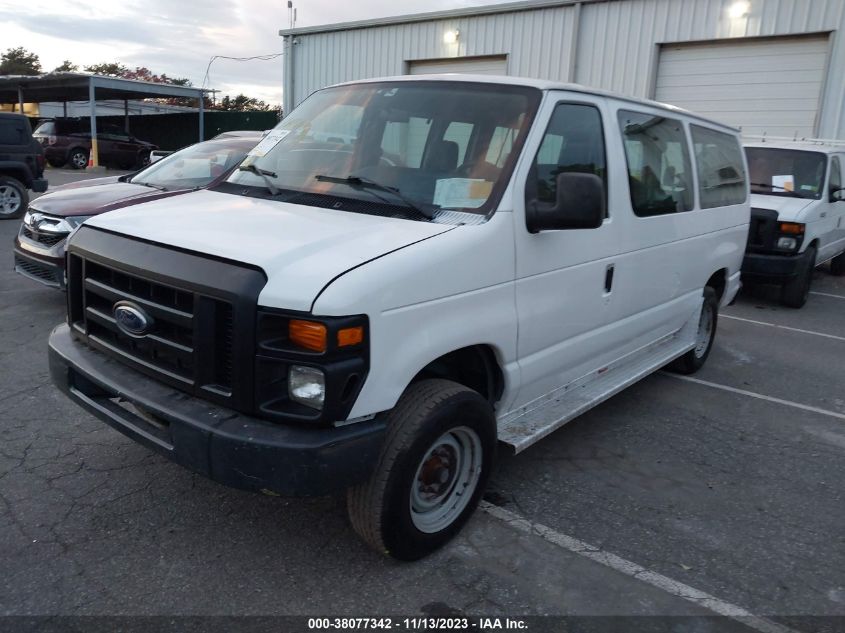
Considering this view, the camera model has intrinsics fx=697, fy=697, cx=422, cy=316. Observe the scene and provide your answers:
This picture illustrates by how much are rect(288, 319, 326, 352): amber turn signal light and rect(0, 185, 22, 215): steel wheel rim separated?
39.8 ft

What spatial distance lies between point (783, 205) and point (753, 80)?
546 centimetres

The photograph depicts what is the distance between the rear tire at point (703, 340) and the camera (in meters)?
5.86

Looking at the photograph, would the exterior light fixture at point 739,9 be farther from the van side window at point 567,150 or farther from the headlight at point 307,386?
the headlight at point 307,386

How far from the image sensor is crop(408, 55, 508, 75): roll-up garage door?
16594 mm

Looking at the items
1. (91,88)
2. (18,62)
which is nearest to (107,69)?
(18,62)

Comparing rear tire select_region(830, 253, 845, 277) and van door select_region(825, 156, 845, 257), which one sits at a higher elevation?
van door select_region(825, 156, 845, 257)

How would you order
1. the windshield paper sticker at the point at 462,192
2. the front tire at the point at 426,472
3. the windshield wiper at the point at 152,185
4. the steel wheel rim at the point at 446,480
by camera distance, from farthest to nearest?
the windshield wiper at the point at 152,185, the windshield paper sticker at the point at 462,192, the steel wheel rim at the point at 446,480, the front tire at the point at 426,472

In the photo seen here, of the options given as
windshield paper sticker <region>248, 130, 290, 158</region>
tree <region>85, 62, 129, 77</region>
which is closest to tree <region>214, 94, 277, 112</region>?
tree <region>85, 62, 129, 77</region>

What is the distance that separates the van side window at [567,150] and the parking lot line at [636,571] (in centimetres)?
160

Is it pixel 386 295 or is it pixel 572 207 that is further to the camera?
pixel 572 207

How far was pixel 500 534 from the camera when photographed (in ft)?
11.1

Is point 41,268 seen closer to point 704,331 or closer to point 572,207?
point 572,207

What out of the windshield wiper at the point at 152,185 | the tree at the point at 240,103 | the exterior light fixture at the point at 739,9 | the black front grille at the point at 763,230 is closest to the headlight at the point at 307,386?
the windshield wiper at the point at 152,185

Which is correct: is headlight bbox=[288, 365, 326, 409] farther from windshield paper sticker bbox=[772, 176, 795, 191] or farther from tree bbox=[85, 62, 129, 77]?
tree bbox=[85, 62, 129, 77]
